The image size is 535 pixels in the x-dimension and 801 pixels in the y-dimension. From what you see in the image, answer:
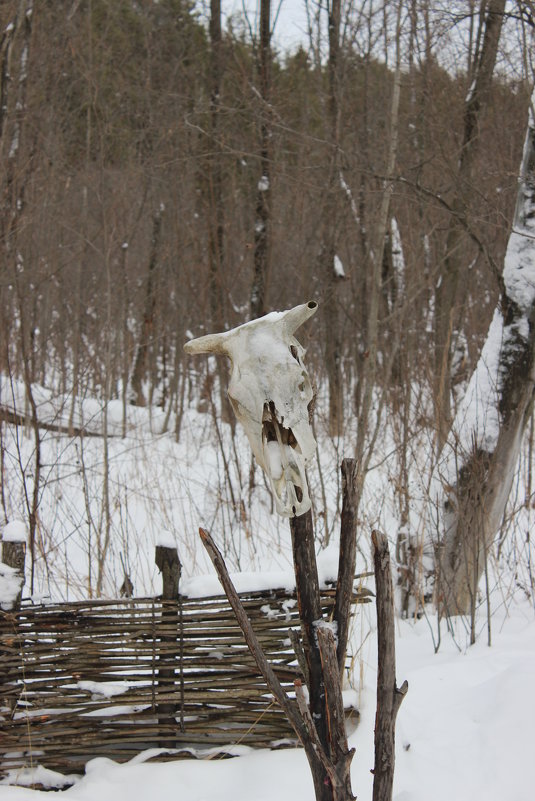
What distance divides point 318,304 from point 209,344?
38 cm

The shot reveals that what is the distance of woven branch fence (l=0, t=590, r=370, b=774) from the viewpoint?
2818 millimetres

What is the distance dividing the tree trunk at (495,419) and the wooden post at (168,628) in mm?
1665

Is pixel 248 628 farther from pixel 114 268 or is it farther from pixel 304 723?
pixel 114 268

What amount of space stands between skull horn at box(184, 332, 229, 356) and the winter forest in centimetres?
27

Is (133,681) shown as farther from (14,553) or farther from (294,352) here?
(294,352)

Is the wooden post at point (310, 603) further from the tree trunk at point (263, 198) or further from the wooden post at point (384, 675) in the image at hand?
the tree trunk at point (263, 198)

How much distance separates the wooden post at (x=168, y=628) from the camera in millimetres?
2854

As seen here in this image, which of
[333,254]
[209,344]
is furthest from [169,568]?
[333,254]

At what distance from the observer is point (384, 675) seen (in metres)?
1.55

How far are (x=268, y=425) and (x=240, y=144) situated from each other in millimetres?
6854

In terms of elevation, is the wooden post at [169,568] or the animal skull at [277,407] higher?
the animal skull at [277,407]

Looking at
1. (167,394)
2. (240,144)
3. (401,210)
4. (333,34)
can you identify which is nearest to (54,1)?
(240,144)

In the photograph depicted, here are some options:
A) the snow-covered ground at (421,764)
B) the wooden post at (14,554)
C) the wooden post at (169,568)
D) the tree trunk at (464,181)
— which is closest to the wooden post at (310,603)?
the snow-covered ground at (421,764)

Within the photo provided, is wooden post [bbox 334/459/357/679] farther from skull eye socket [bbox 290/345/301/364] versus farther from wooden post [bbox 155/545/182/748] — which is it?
wooden post [bbox 155/545/182/748]
